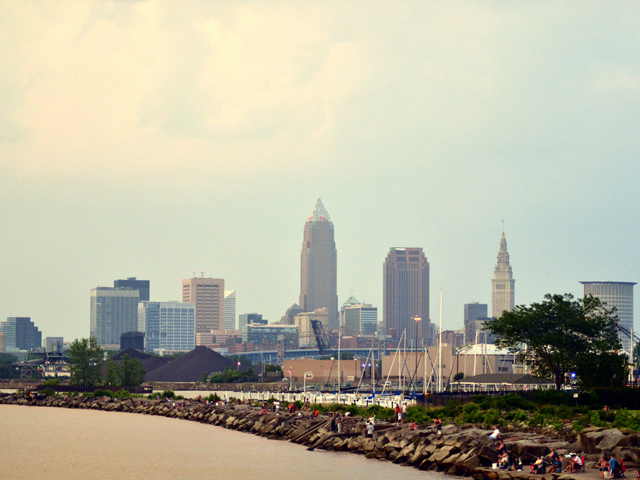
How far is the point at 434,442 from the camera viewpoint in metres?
57.2

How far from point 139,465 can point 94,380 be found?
397 ft

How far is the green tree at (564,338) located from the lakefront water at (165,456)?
1139 inches

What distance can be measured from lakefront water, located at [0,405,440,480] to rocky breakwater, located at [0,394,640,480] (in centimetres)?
118

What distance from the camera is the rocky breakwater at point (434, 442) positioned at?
47.7 meters

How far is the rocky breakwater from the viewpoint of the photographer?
4766cm

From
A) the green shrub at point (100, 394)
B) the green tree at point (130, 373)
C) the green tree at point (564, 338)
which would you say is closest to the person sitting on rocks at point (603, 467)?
the green tree at point (564, 338)

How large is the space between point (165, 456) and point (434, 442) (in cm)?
2180

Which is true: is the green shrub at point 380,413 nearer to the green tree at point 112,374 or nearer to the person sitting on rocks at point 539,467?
the person sitting on rocks at point 539,467

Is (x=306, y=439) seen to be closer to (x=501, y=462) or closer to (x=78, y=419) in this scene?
(x=501, y=462)

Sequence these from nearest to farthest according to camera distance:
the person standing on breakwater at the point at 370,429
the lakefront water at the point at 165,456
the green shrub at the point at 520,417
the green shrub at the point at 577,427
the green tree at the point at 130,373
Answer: the green shrub at the point at 577,427, the lakefront water at the point at 165,456, the green shrub at the point at 520,417, the person standing on breakwater at the point at 370,429, the green tree at the point at 130,373

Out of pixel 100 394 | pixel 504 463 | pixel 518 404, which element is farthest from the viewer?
pixel 100 394

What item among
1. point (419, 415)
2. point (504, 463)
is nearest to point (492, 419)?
point (419, 415)

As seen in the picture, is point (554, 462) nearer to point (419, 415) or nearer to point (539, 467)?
point (539, 467)

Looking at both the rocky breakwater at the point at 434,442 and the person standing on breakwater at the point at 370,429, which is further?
the person standing on breakwater at the point at 370,429
